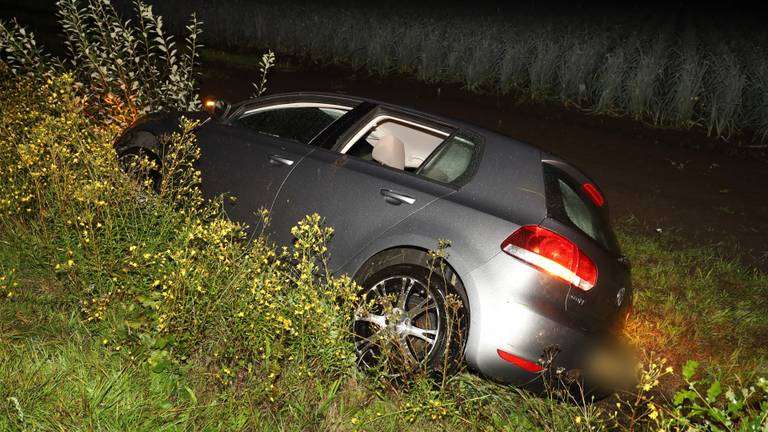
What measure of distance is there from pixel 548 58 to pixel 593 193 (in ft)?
27.6

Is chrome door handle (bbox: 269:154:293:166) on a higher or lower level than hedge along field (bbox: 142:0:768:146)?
higher

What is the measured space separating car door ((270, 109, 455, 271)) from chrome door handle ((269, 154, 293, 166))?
102 millimetres

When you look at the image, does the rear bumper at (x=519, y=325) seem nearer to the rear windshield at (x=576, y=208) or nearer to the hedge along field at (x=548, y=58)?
the rear windshield at (x=576, y=208)


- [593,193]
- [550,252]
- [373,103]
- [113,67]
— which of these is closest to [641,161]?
[593,193]

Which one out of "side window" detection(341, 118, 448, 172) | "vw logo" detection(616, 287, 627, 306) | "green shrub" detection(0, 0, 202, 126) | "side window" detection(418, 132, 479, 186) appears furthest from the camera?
"green shrub" detection(0, 0, 202, 126)

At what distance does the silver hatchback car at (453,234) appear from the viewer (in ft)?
13.4

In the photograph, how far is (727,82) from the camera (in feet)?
36.5

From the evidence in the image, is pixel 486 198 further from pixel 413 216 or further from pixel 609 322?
pixel 609 322

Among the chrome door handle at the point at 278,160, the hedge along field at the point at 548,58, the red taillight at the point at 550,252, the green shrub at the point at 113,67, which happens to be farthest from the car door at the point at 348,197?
the hedge along field at the point at 548,58

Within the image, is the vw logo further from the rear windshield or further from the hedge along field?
the hedge along field

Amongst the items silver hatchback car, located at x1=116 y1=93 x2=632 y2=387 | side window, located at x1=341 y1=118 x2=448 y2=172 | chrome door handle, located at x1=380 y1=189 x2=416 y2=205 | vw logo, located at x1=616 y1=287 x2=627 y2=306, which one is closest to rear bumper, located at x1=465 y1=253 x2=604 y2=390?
silver hatchback car, located at x1=116 y1=93 x2=632 y2=387

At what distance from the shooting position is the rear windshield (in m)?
4.54

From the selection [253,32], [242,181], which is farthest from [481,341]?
[253,32]

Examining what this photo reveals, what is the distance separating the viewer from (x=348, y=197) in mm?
4844
